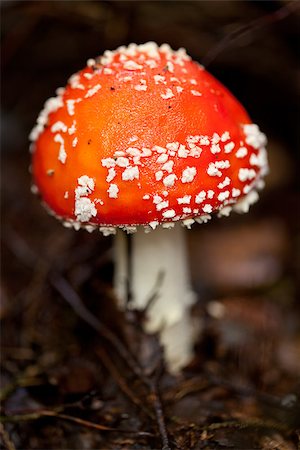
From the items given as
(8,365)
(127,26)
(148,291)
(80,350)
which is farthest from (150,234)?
(127,26)

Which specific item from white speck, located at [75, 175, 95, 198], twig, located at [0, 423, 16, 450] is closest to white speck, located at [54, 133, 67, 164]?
white speck, located at [75, 175, 95, 198]

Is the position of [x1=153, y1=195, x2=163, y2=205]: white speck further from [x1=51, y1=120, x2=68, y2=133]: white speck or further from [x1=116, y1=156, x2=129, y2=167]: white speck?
[x1=51, y1=120, x2=68, y2=133]: white speck

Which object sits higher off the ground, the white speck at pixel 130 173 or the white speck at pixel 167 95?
the white speck at pixel 167 95

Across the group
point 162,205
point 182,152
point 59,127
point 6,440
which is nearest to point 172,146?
point 182,152

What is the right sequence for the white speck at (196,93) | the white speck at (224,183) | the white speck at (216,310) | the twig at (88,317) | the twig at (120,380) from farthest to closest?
the white speck at (216,310), the twig at (88,317), the twig at (120,380), the white speck at (196,93), the white speck at (224,183)

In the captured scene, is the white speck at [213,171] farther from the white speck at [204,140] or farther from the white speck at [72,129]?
the white speck at [72,129]

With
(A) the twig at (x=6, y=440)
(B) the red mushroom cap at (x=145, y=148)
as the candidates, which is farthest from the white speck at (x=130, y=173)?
(A) the twig at (x=6, y=440)
